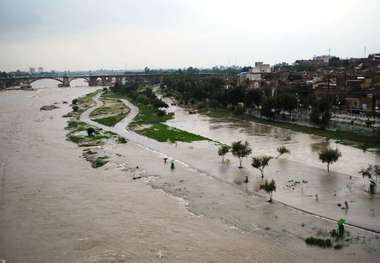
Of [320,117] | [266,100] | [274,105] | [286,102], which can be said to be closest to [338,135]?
[320,117]

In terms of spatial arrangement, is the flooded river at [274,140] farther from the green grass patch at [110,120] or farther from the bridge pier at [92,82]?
the bridge pier at [92,82]

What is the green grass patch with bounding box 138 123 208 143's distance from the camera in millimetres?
32156

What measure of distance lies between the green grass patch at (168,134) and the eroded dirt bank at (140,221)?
7.84 metres

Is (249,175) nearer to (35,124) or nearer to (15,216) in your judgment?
(15,216)

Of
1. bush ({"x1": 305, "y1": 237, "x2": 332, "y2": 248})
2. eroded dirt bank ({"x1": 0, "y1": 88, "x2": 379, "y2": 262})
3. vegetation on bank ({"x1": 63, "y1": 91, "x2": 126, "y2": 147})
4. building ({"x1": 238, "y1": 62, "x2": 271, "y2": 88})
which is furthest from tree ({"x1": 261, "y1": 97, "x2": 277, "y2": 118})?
bush ({"x1": 305, "y1": 237, "x2": 332, "y2": 248})

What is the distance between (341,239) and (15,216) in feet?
37.1

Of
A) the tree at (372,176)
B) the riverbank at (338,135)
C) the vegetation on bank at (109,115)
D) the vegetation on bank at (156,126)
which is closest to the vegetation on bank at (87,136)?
the vegetation on bank at (109,115)

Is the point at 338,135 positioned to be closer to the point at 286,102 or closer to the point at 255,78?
the point at 286,102

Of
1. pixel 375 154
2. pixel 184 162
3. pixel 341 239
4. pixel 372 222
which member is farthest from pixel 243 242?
pixel 375 154

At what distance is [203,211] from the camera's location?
15.9 meters

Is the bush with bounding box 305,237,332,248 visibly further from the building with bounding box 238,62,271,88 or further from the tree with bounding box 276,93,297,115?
the building with bounding box 238,62,271,88

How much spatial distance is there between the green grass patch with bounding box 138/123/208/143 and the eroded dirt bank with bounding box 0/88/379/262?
784 centimetres

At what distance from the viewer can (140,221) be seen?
15.2m

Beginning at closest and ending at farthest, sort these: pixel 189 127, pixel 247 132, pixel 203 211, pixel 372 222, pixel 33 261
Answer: pixel 33 261 → pixel 372 222 → pixel 203 211 → pixel 247 132 → pixel 189 127
